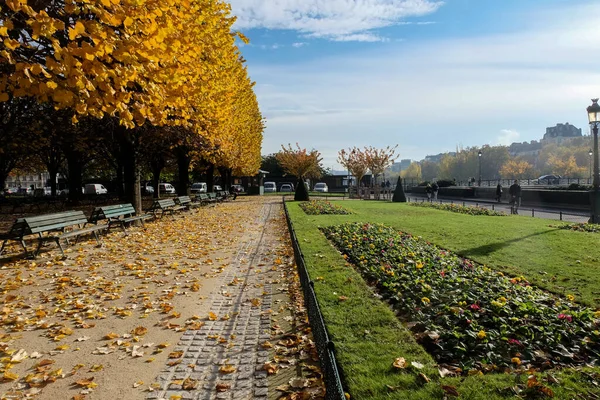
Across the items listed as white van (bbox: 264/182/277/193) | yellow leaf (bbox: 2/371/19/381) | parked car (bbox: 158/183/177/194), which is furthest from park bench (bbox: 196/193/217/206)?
white van (bbox: 264/182/277/193)

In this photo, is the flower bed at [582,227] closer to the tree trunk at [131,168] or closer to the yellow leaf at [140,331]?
the yellow leaf at [140,331]

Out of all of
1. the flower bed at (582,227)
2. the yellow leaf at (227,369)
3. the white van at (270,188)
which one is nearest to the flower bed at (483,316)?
the yellow leaf at (227,369)

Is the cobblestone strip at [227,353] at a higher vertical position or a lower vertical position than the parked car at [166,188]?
lower

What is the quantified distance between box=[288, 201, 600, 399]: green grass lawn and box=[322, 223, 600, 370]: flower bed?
27 cm

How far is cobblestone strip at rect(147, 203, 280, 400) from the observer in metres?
3.88

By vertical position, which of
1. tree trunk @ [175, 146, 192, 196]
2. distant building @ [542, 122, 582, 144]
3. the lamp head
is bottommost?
tree trunk @ [175, 146, 192, 196]

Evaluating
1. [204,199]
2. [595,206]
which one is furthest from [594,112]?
[204,199]

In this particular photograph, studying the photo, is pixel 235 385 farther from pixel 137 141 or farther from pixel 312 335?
pixel 137 141

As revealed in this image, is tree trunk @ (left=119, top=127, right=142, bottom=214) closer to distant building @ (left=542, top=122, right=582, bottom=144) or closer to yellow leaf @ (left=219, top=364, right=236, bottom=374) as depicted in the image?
yellow leaf @ (left=219, top=364, right=236, bottom=374)

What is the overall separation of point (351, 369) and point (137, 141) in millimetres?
15651

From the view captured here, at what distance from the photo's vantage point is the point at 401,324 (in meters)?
5.09

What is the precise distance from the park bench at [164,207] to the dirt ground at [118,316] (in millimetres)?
6739

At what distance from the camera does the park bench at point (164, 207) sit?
1831cm

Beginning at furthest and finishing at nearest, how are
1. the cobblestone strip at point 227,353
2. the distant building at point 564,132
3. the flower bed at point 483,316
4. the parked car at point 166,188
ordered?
1. the distant building at point 564,132
2. the parked car at point 166,188
3. the flower bed at point 483,316
4. the cobblestone strip at point 227,353
